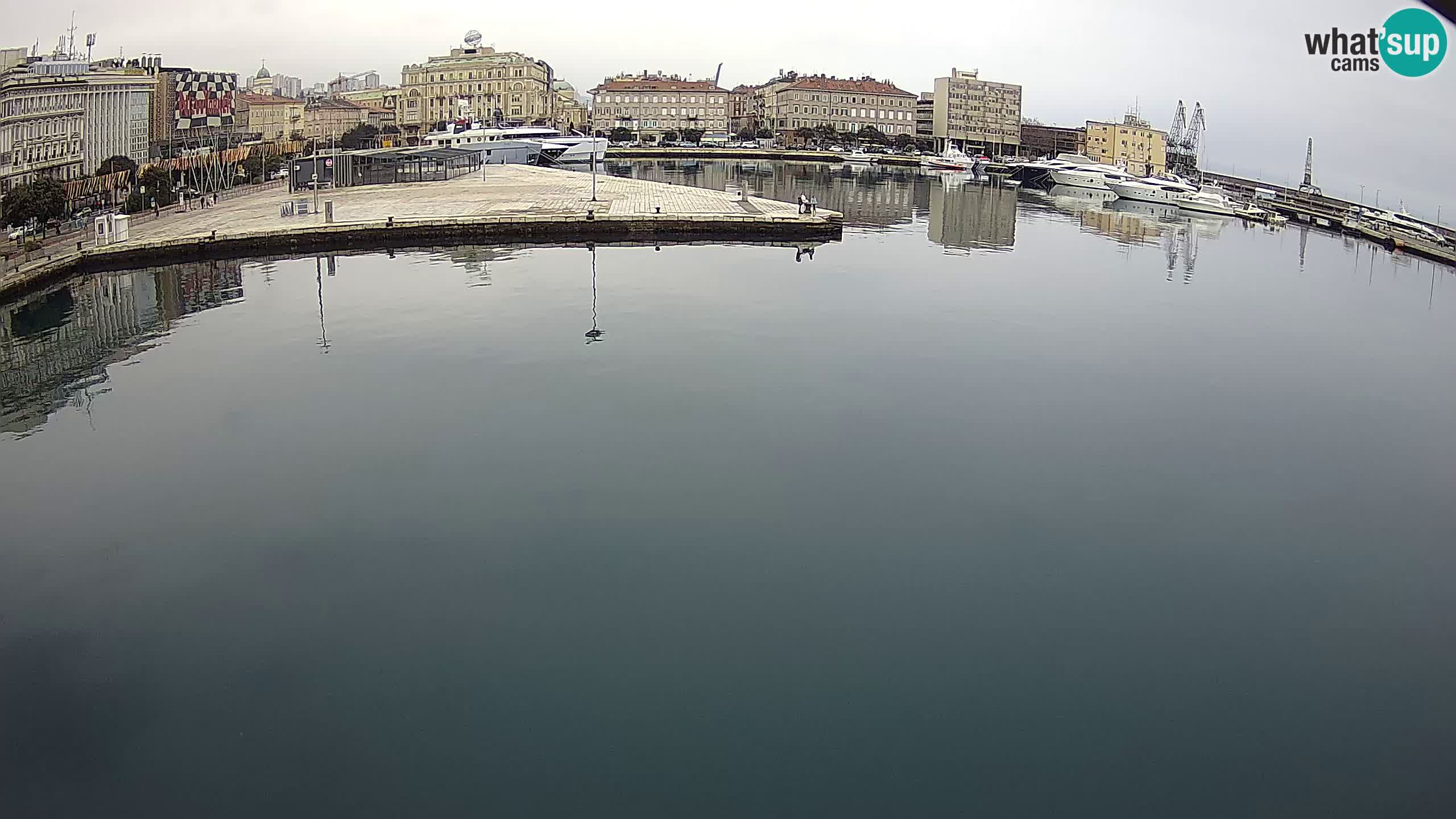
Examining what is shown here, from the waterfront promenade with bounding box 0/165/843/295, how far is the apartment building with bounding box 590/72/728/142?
50821mm

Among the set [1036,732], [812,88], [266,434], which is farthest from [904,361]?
[812,88]

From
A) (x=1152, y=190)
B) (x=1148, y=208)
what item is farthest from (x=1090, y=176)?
(x=1148, y=208)

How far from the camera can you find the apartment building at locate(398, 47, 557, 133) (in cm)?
7369

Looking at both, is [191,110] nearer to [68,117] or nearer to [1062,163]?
[68,117]

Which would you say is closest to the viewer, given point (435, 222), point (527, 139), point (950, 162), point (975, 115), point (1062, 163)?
point (435, 222)

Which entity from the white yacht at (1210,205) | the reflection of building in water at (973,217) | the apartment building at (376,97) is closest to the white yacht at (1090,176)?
the reflection of building in water at (973,217)

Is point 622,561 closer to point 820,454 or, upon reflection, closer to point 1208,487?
point 820,454

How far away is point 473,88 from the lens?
74625 mm

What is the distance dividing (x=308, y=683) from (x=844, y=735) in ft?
9.07

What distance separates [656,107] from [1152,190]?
4429 cm

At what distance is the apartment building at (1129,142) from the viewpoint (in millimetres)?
76062

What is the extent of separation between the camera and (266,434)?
9.80 metres

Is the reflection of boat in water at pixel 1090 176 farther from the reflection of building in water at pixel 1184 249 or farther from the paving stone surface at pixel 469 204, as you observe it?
the paving stone surface at pixel 469 204

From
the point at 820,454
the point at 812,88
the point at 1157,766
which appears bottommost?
the point at 1157,766
